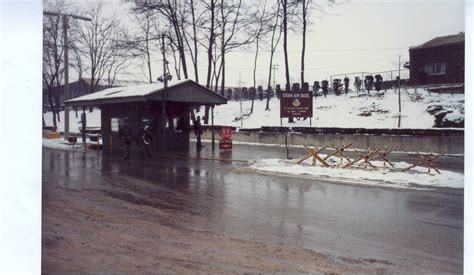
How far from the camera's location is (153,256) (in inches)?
184

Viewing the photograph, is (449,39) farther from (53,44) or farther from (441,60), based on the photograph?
(53,44)

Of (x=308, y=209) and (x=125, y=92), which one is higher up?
(x=125, y=92)

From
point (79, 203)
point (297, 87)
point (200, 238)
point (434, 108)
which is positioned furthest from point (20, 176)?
point (297, 87)

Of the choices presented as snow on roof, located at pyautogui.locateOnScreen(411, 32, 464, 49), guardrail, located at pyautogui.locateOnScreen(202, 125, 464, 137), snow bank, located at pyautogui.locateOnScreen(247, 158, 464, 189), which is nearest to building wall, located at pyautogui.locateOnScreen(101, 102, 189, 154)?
guardrail, located at pyautogui.locateOnScreen(202, 125, 464, 137)

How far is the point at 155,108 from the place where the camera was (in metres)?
17.5

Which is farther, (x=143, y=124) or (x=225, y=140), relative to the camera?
(x=225, y=140)

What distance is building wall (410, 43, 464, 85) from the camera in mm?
6835

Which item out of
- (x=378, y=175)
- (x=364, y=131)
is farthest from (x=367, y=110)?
(x=378, y=175)

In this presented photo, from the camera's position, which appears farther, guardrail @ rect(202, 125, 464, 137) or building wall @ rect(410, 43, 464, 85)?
guardrail @ rect(202, 125, 464, 137)

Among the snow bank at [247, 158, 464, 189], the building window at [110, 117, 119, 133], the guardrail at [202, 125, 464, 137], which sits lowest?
the snow bank at [247, 158, 464, 189]

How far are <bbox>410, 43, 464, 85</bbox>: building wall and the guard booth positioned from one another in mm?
8405

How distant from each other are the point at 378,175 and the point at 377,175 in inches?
1.0

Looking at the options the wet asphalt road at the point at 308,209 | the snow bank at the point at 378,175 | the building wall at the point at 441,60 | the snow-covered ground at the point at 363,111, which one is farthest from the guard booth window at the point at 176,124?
the building wall at the point at 441,60

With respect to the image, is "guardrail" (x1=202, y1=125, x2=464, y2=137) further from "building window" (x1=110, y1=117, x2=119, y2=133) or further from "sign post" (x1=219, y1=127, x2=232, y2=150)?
"building window" (x1=110, y1=117, x2=119, y2=133)
